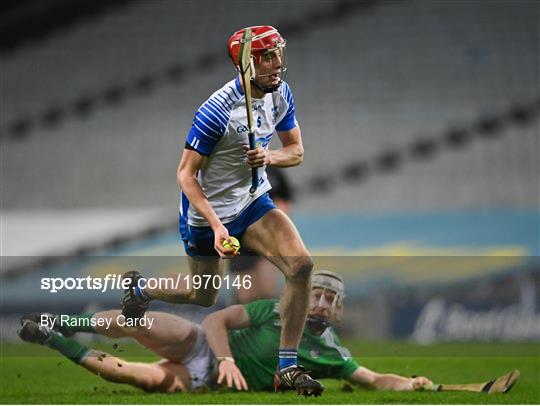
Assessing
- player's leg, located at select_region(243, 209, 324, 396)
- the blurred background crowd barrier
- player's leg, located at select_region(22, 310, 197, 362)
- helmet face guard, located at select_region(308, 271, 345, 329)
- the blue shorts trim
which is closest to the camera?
player's leg, located at select_region(243, 209, 324, 396)

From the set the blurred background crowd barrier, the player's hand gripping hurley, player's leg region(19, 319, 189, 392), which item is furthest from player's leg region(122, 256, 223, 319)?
the blurred background crowd barrier

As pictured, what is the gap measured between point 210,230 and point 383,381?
5.10 feet

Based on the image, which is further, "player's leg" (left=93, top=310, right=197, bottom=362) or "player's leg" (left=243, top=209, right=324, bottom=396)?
"player's leg" (left=93, top=310, right=197, bottom=362)

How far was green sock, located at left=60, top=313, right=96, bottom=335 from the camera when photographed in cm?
632

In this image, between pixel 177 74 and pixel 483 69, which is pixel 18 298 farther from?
pixel 483 69

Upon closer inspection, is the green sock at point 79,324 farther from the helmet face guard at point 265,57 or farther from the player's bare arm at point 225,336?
the helmet face guard at point 265,57

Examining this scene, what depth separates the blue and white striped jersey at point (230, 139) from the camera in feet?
18.5

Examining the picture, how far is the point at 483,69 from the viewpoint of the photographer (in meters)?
13.3

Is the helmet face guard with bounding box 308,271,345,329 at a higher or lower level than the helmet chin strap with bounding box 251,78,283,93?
lower

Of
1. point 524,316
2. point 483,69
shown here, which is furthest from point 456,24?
point 524,316

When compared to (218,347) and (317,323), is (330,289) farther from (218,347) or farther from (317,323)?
(218,347)

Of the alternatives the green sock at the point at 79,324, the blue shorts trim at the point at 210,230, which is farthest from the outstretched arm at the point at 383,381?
the green sock at the point at 79,324

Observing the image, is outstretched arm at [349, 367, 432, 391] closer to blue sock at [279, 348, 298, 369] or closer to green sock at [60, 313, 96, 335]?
blue sock at [279, 348, 298, 369]

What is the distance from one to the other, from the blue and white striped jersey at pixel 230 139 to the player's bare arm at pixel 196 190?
0.20ft
